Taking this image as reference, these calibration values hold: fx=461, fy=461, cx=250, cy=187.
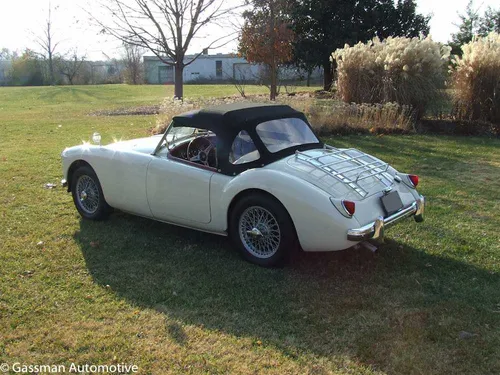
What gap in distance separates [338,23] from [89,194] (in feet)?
78.6

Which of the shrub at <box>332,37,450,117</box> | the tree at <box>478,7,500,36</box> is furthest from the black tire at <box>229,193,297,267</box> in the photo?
the tree at <box>478,7,500,36</box>

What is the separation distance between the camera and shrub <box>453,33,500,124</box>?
38.3ft

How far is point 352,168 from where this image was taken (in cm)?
420

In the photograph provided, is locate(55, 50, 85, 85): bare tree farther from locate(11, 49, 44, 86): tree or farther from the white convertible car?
the white convertible car

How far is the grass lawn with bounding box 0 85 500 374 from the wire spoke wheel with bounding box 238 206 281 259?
169mm

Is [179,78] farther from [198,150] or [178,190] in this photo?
[178,190]

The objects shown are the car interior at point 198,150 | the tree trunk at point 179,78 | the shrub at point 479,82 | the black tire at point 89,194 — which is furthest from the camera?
the tree trunk at point 179,78

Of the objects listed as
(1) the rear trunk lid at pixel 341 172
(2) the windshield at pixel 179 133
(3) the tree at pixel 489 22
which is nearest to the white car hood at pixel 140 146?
(2) the windshield at pixel 179 133

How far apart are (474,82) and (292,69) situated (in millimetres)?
18532

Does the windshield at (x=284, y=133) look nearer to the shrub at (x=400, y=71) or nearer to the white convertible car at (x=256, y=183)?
the white convertible car at (x=256, y=183)

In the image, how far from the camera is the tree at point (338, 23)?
26.1 metres

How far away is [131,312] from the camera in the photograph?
336 centimetres

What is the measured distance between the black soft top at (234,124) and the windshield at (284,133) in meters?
0.05

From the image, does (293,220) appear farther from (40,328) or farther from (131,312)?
(40,328)
